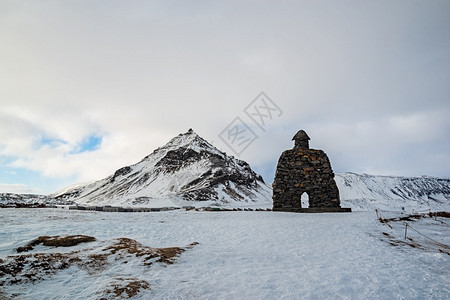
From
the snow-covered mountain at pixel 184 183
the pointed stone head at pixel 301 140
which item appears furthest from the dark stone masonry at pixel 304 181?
the snow-covered mountain at pixel 184 183

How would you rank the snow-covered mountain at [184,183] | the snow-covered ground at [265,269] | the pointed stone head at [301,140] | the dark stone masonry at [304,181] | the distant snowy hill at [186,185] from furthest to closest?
the snow-covered mountain at [184,183]
the distant snowy hill at [186,185]
the pointed stone head at [301,140]
the dark stone masonry at [304,181]
the snow-covered ground at [265,269]

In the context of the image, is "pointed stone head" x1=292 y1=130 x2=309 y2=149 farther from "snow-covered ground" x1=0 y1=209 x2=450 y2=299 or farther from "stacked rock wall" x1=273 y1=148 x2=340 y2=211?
"snow-covered ground" x1=0 y1=209 x2=450 y2=299

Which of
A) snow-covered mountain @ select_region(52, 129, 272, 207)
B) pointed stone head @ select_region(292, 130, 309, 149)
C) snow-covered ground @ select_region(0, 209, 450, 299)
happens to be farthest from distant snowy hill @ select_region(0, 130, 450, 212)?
snow-covered ground @ select_region(0, 209, 450, 299)

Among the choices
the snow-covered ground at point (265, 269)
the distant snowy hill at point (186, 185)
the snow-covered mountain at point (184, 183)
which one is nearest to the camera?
the snow-covered ground at point (265, 269)

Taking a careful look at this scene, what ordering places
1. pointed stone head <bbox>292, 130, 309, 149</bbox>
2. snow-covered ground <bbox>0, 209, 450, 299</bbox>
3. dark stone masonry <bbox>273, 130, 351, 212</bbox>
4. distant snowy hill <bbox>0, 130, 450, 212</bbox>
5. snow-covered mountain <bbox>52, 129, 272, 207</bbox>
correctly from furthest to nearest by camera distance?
snow-covered mountain <bbox>52, 129, 272, 207</bbox> < distant snowy hill <bbox>0, 130, 450, 212</bbox> < pointed stone head <bbox>292, 130, 309, 149</bbox> < dark stone masonry <bbox>273, 130, 351, 212</bbox> < snow-covered ground <bbox>0, 209, 450, 299</bbox>

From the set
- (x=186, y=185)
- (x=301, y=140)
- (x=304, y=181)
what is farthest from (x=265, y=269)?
(x=186, y=185)

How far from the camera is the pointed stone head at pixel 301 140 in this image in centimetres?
2472

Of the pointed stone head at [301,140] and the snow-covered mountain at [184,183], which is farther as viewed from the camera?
the snow-covered mountain at [184,183]

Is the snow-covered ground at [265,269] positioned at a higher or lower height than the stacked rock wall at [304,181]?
lower

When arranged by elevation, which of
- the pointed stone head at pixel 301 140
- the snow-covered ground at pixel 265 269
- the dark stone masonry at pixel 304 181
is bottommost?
the snow-covered ground at pixel 265 269

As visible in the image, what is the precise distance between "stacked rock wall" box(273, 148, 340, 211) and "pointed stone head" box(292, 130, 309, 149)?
1428 millimetres

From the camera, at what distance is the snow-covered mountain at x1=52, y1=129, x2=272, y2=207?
282ft

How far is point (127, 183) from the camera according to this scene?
125188 mm

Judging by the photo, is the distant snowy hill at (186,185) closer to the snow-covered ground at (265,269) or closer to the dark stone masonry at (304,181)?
the dark stone masonry at (304,181)
